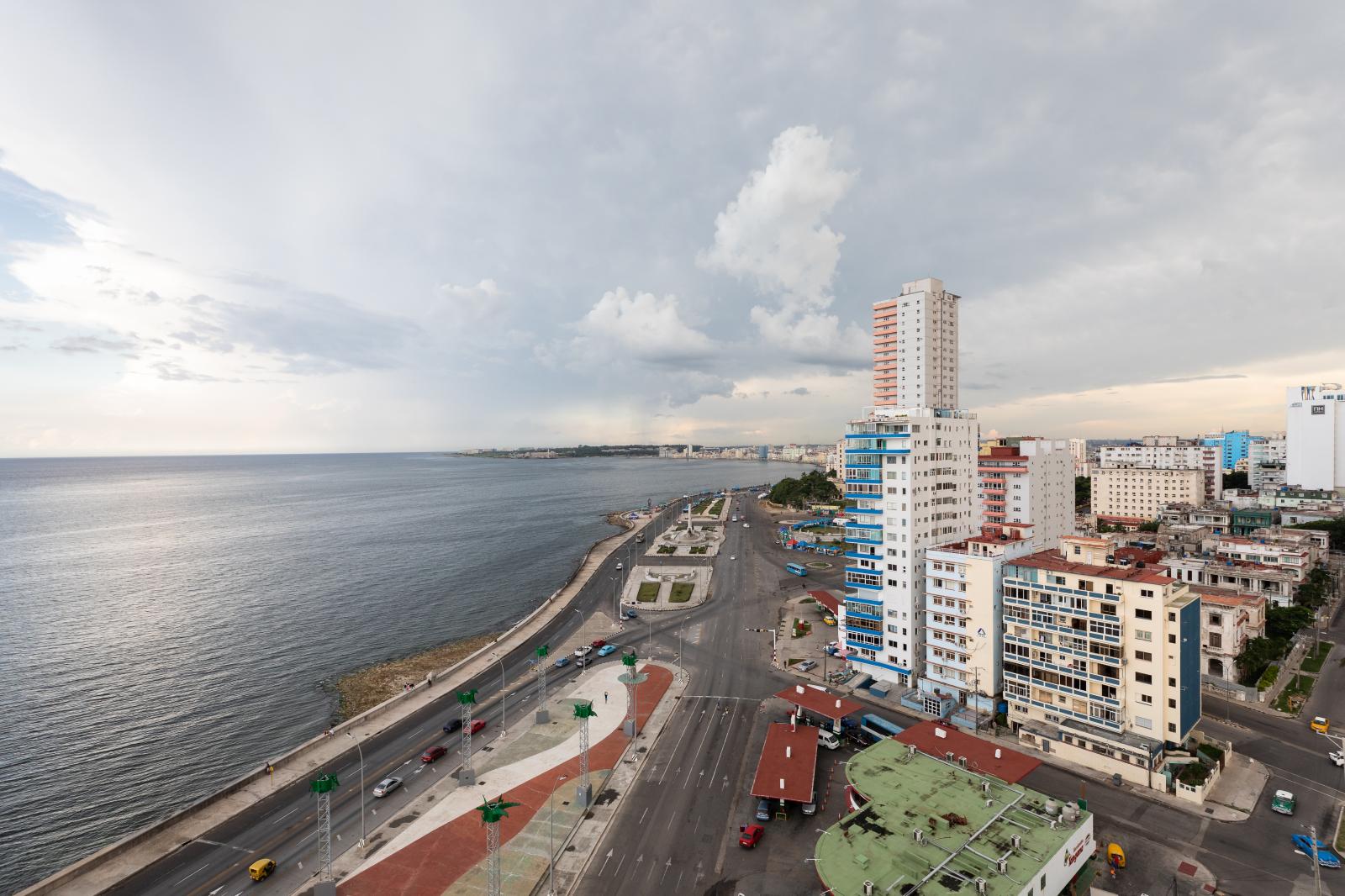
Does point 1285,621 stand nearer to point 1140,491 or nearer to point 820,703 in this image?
point 820,703

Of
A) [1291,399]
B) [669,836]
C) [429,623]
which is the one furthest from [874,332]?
[1291,399]

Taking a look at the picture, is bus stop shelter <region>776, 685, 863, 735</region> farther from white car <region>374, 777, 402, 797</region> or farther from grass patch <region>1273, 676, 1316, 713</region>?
grass patch <region>1273, 676, 1316, 713</region>

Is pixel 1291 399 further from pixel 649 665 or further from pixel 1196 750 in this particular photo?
pixel 649 665

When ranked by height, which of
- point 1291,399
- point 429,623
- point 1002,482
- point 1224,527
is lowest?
point 429,623

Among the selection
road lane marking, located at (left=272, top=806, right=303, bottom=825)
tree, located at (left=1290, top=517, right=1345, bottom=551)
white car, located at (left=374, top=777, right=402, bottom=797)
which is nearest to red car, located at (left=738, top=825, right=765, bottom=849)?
white car, located at (left=374, top=777, right=402, bottom=797)

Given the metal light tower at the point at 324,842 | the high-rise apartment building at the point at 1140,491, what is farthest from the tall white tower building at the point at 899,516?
the high-rise apartment building at the point at 1140,491

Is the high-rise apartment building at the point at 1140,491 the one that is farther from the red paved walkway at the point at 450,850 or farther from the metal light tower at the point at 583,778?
the red paved walkway at the point at 450,850

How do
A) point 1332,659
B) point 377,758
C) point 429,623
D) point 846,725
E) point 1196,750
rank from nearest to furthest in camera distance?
point 1196,750, point 377,758, point 846,725, point 1332,659, point 429,623
